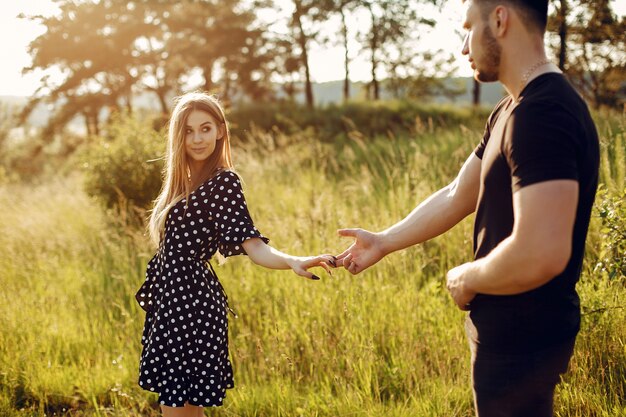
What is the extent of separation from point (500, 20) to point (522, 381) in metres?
1.06

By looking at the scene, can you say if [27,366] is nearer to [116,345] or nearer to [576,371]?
[116,345]

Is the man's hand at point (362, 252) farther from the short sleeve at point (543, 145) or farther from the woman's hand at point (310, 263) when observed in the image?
the short sleeve at point (543, 145)

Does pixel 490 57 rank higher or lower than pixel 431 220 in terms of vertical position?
higher

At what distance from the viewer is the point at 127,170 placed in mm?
8523

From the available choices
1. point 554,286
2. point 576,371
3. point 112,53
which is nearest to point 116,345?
point 576,371

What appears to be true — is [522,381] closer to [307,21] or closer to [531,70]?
[531,70]

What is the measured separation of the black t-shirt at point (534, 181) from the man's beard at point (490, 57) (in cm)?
11

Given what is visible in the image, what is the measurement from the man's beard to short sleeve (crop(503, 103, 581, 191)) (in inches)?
8.8

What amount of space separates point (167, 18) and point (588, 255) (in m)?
24.0

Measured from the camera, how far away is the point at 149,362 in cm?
257

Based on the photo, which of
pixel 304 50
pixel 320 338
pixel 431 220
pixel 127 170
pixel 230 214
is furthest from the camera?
pixel 304 50

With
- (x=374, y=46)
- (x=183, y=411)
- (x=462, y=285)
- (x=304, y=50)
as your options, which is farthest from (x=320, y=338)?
(x=374, y=46)

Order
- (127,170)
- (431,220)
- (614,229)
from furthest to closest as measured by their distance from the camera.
Answer: (127,170) → (614,229) → (431,220)

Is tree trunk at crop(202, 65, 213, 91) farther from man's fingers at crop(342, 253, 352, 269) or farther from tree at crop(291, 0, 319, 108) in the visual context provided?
man's fingers at crop(342, 253, 352, 269)
